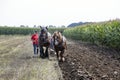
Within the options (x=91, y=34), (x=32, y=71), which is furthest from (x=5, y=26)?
(x=32, y=71)

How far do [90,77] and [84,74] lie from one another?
867 mm

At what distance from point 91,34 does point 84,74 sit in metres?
Result: 23.7

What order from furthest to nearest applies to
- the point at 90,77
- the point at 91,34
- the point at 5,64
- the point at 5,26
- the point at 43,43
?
the point at 5,26 < the point at 91,34 < the point at 43,43 < the point at 5,64 < the point at 90,77

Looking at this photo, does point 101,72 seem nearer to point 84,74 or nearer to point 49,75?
point 84,74

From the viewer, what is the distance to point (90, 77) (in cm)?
1317

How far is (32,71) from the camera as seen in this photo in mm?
16047

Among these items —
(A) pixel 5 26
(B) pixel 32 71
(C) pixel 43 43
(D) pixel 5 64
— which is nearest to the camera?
(B) pixel 32 71

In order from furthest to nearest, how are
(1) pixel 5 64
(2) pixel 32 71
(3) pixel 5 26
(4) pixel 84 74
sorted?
(3) pixel 5 26 → (1) pixel 5 64 → (2) pixel 32 71 → (4) pixel 84 74

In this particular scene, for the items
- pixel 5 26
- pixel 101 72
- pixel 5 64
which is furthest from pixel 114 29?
pixel 5 26

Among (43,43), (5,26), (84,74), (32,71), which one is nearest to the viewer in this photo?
(84,74)

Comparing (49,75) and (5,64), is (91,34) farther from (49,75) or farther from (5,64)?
(49,75)

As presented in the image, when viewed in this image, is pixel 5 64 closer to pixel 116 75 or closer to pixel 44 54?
pixel 44 54

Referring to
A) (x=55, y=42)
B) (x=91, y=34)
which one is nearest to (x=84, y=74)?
(x=55, y=42)

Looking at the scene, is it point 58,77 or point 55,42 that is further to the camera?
point 55,42
